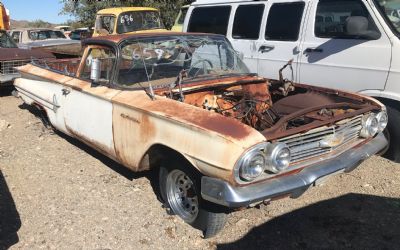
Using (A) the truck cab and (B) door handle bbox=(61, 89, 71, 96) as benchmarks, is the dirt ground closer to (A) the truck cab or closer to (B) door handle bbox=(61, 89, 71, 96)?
(B) door handle bbox=(61, 89, 71, 96)

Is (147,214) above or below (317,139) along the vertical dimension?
below

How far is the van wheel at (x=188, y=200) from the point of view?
3.48 metres

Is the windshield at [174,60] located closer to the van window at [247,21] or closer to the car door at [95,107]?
the car door at [95,107]

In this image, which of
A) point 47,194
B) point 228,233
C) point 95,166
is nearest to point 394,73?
point 228,233

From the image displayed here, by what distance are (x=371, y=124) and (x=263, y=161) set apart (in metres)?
1.48

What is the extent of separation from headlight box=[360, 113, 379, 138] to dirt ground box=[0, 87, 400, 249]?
0.71m

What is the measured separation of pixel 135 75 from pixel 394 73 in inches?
115

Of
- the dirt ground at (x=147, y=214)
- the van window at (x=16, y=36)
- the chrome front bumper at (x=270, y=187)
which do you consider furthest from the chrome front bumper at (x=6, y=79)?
the chrome front bumper at (x=270, y=187)

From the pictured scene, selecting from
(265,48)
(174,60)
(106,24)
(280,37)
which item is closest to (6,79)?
(106,24)

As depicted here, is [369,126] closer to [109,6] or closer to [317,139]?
[317,139]

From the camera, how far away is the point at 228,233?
370 centimetres

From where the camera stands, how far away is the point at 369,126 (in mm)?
3982

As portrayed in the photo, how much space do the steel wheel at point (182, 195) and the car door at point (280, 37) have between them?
307 centimetres

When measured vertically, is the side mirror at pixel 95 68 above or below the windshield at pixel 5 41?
below
